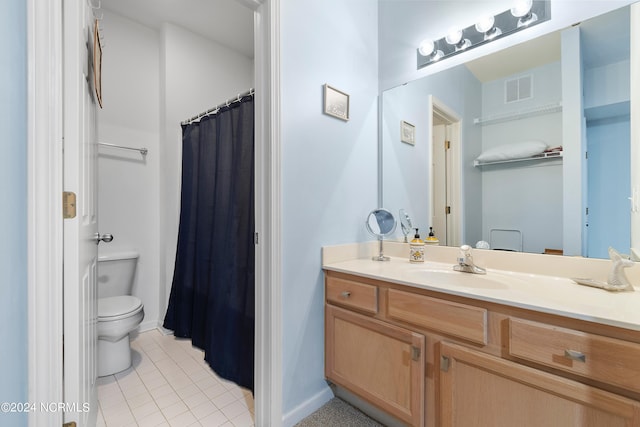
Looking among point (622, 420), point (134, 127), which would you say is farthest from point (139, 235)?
point (622, 420)

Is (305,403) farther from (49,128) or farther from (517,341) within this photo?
(49,128)

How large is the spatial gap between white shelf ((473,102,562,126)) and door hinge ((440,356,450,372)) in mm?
1199

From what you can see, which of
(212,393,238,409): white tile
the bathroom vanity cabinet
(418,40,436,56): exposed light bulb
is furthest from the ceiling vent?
(212,393,238,409): white tile

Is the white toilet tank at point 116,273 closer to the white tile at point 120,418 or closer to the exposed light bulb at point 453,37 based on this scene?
the white tile at point 120,418

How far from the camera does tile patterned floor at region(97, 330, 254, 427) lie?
1.43 metres

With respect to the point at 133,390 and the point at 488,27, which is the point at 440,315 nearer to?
the point at 488,27

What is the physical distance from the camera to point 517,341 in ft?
2.97

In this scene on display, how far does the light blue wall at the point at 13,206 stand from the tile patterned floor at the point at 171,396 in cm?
89

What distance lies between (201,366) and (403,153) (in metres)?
2.02

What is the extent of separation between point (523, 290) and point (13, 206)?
1.61m

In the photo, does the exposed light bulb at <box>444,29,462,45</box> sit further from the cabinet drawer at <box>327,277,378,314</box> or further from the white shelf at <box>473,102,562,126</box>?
the cabinet drawer at <box>327,277,378,314</box>

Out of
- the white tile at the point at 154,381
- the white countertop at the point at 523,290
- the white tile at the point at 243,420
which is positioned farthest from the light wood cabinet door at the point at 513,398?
the white tile at the point at 154,381

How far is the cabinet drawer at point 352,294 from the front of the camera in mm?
1310

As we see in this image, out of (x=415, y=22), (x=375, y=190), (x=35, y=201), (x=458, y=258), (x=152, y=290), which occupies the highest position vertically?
(x=415, y=22)
